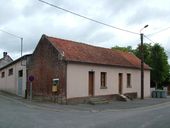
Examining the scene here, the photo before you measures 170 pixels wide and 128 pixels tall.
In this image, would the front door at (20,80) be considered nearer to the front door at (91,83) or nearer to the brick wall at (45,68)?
the brick wall at (45,68)

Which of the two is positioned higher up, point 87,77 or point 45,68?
point 45,68

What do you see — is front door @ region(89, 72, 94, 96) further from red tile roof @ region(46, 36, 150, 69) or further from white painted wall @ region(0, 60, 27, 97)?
white painted wall @ region(0, 60, 27, 97)

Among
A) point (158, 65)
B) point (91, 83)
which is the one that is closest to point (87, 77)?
point (91, 83)

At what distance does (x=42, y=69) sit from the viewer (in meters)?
29.9

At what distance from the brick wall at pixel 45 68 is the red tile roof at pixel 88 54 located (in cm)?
75

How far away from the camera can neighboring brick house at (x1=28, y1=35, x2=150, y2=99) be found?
26.9 metres

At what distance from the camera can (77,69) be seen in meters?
27.4

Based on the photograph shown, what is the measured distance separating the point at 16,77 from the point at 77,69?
10898mm

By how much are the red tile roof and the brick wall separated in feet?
2.46

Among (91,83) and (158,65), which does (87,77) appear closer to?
(91,83)

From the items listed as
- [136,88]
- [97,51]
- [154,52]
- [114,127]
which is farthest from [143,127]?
[154,52]

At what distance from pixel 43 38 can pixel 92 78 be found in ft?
→ 18.6

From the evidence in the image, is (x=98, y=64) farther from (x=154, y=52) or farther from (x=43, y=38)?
(x=154, y=52)

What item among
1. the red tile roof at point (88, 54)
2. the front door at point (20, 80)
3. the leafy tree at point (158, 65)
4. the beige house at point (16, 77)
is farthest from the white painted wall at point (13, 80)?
the leafy tree at point (158, 65)
